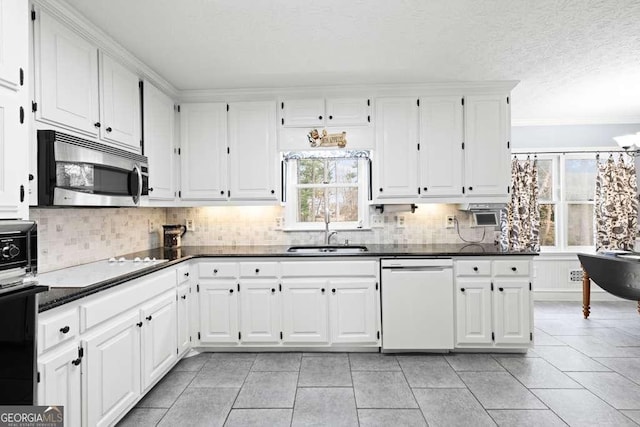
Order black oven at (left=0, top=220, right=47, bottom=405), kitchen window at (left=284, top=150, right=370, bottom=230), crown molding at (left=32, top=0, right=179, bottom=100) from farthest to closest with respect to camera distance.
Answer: kitchen window at (left=284, top=150, right=370, bottom=230)
crown molding at (left=32, top=0, right=179, bottom=100)
black oven at (left=0, top=220, right=47, bottom=405)

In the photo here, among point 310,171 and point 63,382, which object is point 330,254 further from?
point 63,382

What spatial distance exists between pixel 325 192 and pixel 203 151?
136 cm

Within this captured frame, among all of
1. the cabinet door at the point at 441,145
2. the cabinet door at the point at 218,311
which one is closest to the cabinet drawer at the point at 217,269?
the cabinet door at the point at 218,311

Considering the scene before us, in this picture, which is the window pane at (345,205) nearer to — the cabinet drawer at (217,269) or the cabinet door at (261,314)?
the cabinet door at (261,314)

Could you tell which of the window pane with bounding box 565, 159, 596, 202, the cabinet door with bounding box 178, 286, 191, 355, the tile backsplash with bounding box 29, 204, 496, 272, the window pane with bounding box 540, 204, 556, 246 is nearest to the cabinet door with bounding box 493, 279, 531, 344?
the tile backsplash with bounding box 29, 204, 496, 272

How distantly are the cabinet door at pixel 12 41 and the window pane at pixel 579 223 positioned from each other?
19.8 ft

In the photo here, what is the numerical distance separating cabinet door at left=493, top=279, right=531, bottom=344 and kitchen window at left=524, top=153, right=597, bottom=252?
244 cm

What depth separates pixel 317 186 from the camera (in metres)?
3.88

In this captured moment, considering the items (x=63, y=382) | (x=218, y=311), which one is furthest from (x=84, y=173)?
(x=218, y=311)

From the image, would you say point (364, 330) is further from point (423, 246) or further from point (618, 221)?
point (618, 221)

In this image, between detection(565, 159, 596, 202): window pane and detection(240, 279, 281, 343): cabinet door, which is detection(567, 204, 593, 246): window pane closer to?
detection(565, 159, 596, 202): window pane

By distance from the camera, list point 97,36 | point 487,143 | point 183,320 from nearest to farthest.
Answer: point 97,36
point 183,320
point 487,143

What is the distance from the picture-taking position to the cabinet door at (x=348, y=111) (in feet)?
11.2

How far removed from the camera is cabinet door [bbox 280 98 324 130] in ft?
11.3
